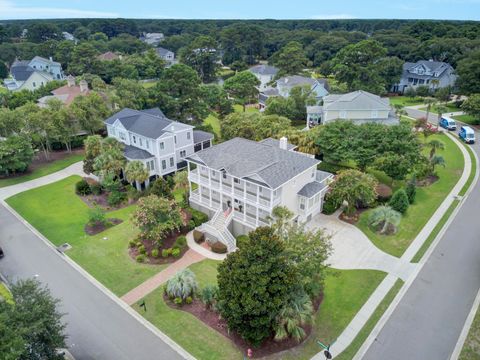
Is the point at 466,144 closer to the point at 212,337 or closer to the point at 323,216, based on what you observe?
the point at 323,216

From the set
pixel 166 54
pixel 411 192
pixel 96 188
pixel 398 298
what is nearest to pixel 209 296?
pixel 398 298

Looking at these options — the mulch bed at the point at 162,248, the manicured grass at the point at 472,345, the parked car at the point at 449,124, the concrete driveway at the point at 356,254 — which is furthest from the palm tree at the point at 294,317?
the parked car at the point at 449,124

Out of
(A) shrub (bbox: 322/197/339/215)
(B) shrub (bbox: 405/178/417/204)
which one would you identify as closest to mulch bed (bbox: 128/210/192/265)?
(A) shrub (bbox: 322/197/339/215)

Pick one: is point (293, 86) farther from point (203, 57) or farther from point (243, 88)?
point (203, 57)

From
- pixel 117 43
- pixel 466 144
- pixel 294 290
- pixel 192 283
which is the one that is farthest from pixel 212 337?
pixel 117 43

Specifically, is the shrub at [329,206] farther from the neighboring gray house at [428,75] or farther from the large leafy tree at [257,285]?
the neighboring gray house at [428,75]
